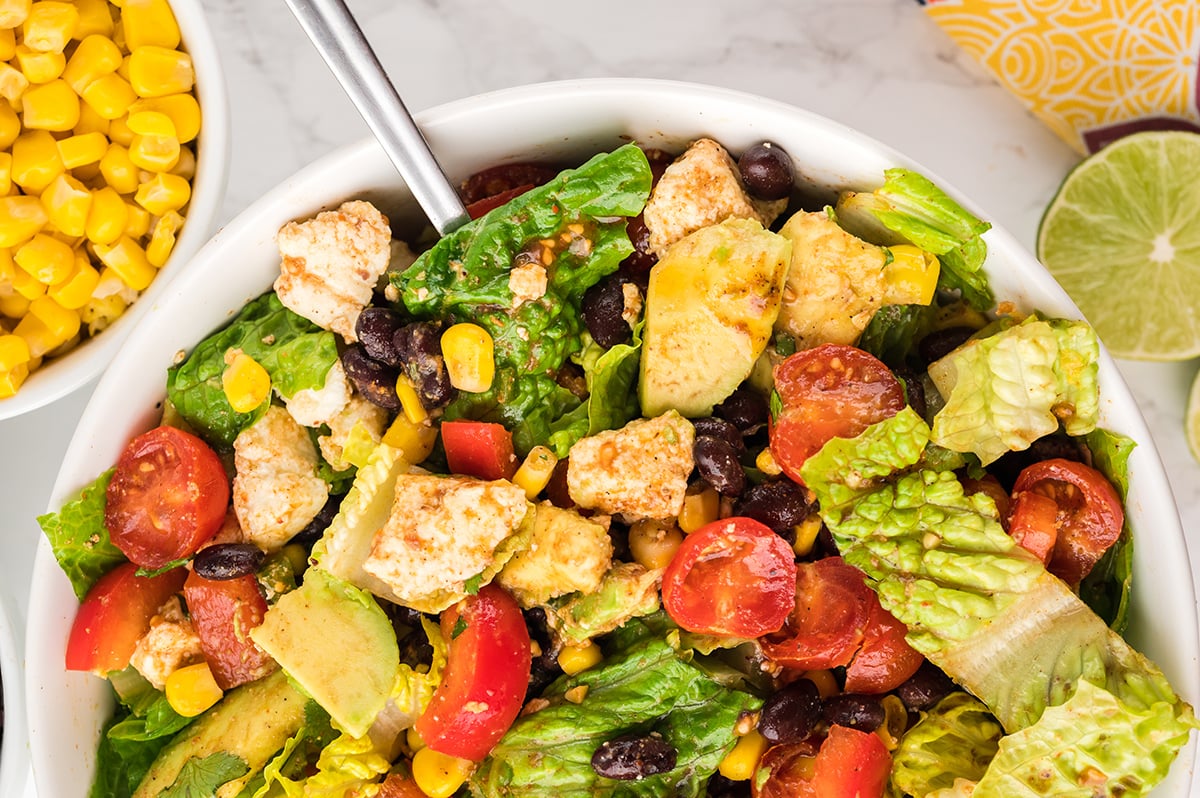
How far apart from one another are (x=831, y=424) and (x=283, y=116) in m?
2.13

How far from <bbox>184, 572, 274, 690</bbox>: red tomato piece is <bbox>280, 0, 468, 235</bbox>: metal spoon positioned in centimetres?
113

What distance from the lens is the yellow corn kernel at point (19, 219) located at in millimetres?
3215

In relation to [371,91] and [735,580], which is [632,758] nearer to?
[735,580]

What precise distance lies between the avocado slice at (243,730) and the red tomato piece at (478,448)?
2.41 feet

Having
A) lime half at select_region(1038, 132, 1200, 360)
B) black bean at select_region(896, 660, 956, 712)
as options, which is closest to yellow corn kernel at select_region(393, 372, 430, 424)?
black bean at select_region(896, 660, 956, 712)

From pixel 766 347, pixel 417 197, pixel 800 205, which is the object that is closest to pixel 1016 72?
pixel 800 205

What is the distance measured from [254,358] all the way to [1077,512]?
2.13 metres

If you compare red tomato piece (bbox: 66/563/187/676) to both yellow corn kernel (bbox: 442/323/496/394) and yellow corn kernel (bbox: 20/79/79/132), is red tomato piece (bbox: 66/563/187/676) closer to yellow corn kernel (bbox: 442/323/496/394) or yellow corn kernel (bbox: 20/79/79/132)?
yellow corn kernel (bbox: 442/323/496/394)

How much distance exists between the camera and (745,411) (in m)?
2.90

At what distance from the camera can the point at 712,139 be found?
296 cm

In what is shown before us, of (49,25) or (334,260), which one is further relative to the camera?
(49,25)

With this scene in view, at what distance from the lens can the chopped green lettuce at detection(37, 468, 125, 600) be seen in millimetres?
2906

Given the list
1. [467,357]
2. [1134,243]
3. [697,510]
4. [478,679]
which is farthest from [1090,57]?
[478,679]

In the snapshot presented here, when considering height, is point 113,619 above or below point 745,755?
above
